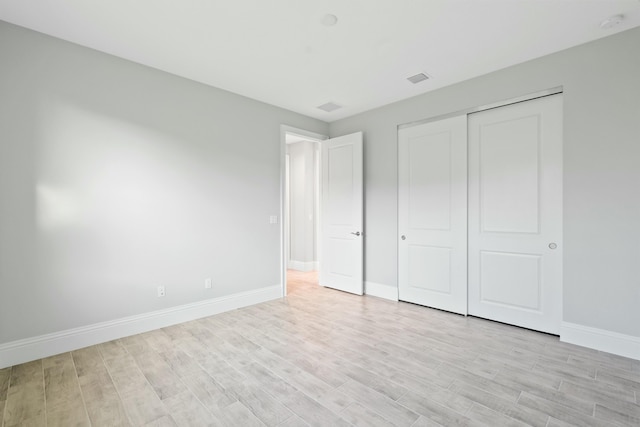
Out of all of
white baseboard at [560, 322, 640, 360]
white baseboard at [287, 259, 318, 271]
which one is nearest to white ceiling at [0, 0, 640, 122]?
white baseboard at [560, 322, 640, 360]

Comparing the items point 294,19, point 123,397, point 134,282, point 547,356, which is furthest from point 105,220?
point 547,356

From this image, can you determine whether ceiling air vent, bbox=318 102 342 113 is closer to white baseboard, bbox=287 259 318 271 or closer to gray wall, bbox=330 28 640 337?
gray wall, bbox=330 28 640 337

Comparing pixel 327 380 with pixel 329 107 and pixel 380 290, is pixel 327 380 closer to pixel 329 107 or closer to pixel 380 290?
pixel 380 290

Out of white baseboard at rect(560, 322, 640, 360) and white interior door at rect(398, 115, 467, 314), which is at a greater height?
white interior door at rect(398, 115, 467, 314)

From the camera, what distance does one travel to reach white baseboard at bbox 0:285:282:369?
7.79 feet

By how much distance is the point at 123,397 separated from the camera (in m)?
1.96

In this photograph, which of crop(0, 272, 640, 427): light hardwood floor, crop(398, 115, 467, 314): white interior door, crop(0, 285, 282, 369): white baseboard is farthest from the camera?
crop(398, 115, 467, 314): white interior door

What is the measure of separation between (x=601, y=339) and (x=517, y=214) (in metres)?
1.28

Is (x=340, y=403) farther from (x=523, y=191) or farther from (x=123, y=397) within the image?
(x=523, y=191)

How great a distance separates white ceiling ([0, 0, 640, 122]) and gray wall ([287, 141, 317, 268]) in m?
3.00

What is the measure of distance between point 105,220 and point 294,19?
2.52 m

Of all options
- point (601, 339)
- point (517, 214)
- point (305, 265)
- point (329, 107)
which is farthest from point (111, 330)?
point (601, 339)

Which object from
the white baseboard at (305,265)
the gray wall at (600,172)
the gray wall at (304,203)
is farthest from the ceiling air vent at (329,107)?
the white baseboard at (305,265)

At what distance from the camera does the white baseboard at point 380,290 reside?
4.12 meters
